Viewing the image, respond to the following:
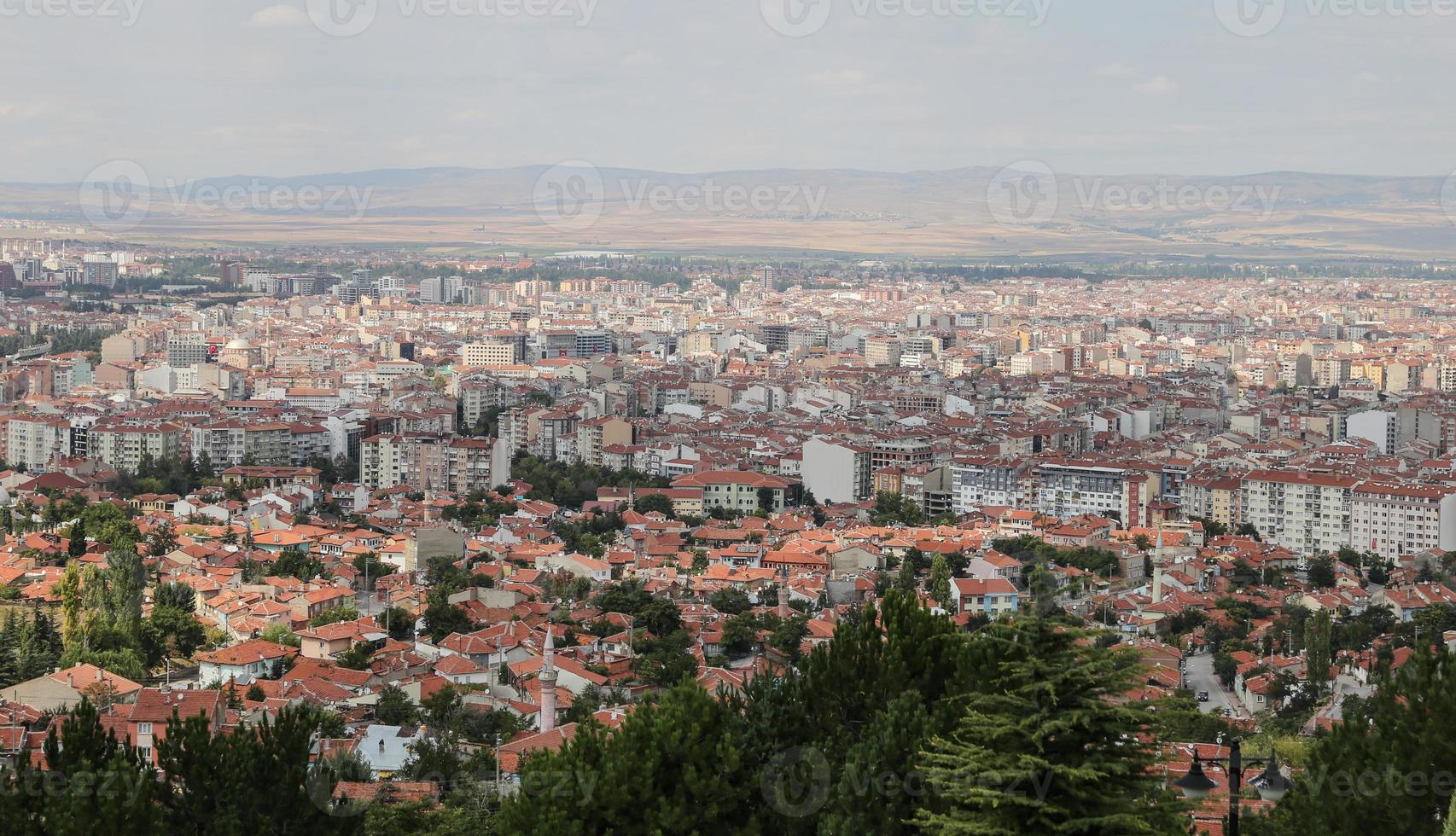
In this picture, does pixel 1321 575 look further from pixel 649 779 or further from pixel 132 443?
pixel 132 443

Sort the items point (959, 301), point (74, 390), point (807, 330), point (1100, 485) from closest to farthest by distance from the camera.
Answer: point (1100, 485) < point (74, 390) < point (807, 330) < point (959, 301)

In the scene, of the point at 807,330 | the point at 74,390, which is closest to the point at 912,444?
the point at 74,390

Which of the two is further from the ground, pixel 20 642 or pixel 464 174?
pixel 464 174

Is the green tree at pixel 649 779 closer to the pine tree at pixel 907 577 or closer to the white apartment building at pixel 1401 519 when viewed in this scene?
the pine tree at pixel 907 577

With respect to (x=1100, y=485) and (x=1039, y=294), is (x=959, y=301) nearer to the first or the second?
(x=1039, y=294)

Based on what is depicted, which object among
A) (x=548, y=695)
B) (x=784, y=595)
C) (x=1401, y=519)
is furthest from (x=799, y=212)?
(x=548, y=695)

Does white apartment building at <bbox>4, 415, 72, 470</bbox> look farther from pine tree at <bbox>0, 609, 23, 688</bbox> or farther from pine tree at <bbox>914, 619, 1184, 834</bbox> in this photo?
pine tree at <bbox>914, 619, 1184, 834</bbox>
